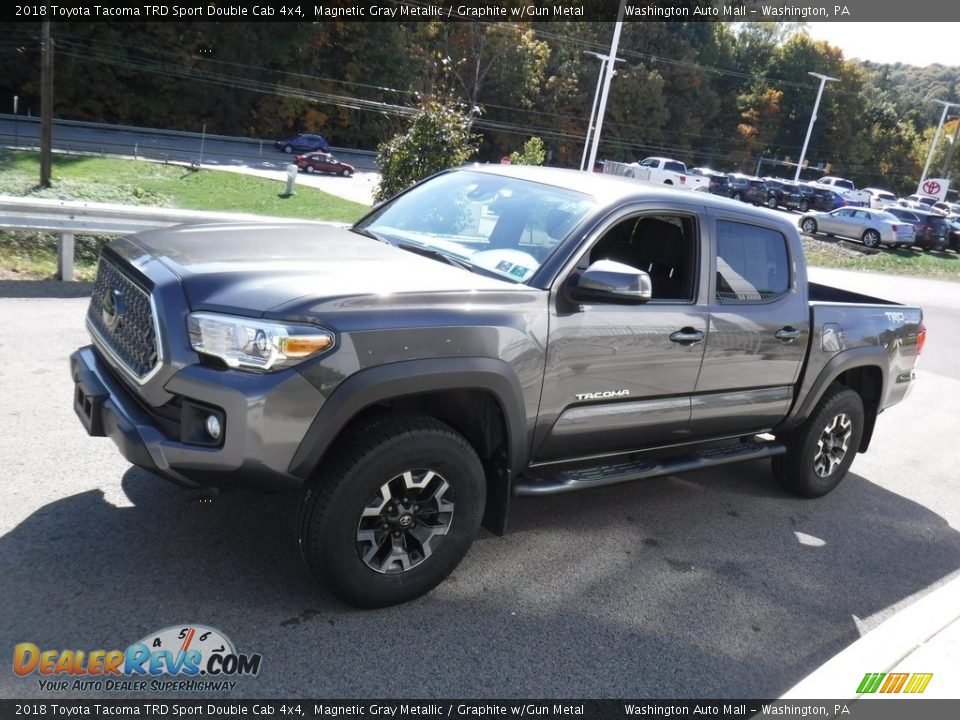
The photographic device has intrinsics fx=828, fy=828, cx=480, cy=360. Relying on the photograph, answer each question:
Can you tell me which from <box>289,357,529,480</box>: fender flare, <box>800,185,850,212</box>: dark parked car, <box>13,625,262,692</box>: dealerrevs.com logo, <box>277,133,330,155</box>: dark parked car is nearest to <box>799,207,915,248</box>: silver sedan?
<box>800,185,850,212</box>: dark parked car

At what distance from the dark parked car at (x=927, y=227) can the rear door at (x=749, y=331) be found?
32.0 meters

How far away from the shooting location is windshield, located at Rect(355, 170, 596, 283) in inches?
161

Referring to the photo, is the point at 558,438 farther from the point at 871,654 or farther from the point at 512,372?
the point at 871,654

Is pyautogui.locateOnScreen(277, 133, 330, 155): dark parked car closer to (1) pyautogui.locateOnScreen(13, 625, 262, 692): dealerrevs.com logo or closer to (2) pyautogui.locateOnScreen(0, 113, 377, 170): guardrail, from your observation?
(2) pyautogui.locateOnScreen(0, 113, 377, 170): guardrail

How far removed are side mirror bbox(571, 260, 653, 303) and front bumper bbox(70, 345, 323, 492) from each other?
1.36 m

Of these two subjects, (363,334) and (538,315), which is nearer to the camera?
(363,334)

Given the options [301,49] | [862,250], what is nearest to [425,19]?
[301,49]

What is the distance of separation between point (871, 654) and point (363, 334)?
8.64ft

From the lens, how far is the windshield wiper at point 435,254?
4.07 meters

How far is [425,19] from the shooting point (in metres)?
61.9

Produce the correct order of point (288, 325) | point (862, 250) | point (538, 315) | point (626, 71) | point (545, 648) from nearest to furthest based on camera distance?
point (288, 325) → point (545, 648) → point (538, 315) → point (862, 250) → point (626, 71)

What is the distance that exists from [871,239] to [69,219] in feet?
102

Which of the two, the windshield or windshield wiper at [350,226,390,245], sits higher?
the windshield

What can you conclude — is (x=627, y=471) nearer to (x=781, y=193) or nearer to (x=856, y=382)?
(x=856, y=382)
